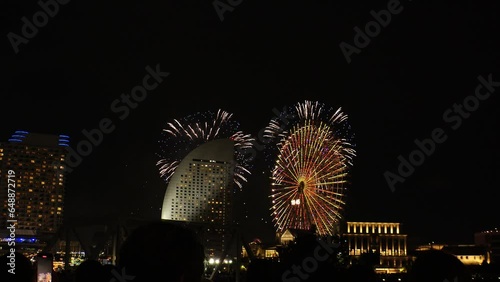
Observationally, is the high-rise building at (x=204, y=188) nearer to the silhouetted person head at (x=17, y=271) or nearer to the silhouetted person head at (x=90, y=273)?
the silhouetted person head at (x=90, y=273)

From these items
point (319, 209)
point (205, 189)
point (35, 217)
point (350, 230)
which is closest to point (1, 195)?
point (35, 217)

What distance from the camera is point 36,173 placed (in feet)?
513

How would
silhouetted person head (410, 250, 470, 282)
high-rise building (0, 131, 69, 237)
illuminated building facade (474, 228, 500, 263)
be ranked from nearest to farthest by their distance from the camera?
silhouetted person head (410, 250, 470, 282)
illuminated building facade (474, 228, 500, 263)
high-rise building (0, 131, 69, 237)

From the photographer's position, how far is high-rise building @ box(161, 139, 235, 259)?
13662cm

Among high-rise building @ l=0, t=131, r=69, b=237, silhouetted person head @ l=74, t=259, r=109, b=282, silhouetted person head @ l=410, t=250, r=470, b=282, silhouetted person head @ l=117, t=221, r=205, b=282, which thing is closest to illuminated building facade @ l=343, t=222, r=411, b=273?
high-rise building @ l=0, t=131, r=69, b=237

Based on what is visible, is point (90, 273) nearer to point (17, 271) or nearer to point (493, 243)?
point (17, 271)

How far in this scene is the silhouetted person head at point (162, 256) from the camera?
11.5 feet

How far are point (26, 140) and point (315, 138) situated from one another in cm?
11753

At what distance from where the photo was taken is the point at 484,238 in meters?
145

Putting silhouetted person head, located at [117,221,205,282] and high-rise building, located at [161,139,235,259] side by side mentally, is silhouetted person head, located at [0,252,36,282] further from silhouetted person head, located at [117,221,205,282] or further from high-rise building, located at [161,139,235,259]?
high-rise building, located at [161,139,235,259]

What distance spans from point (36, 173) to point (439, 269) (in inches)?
6392

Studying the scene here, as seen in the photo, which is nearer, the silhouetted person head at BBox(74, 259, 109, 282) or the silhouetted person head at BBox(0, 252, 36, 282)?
the silhouetted person head at BBox(0, 252, 36, 282)

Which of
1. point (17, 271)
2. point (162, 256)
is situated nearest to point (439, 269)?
point (162, 256)

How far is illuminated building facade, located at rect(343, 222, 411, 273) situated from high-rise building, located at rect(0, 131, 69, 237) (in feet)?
251
